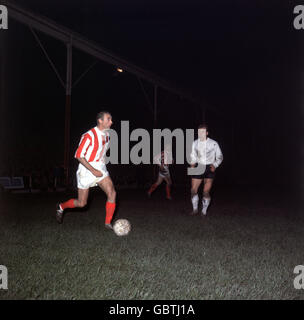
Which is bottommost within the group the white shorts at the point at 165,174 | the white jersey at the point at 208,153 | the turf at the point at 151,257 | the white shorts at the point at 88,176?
the turf at the point at 151,257

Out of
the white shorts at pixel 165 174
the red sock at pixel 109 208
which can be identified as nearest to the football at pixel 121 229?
the red sock at pixel 109 208

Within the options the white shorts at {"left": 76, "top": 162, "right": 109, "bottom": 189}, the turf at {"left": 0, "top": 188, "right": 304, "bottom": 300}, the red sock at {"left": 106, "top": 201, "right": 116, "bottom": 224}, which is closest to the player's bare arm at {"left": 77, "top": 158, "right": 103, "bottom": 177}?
the white shorts at {"left": 76, "top": 162, "right": 109, "bottom": 189}

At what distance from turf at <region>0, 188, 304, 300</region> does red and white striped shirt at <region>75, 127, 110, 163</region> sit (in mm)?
1329

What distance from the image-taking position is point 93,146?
6.40m

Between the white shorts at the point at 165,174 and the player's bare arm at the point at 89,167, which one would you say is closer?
the player's bare arm at the point at 89,167

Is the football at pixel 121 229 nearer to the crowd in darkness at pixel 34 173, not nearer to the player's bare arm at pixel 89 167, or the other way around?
the player's bare arm at pixel 89 167

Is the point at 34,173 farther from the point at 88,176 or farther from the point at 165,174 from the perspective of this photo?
the point at 88,176

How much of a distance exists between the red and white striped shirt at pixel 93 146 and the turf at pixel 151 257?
1.33 m

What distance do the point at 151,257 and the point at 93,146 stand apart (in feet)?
7.80

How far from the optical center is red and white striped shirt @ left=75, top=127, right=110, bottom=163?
6336mm

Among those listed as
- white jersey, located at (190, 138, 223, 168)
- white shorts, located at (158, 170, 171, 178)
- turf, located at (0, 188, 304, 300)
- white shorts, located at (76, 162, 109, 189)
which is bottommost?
turf, located at (0, 188, 304, 300)

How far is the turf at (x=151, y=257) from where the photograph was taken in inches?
140

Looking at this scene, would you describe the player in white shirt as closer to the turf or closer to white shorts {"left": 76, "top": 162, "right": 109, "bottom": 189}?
the turf
